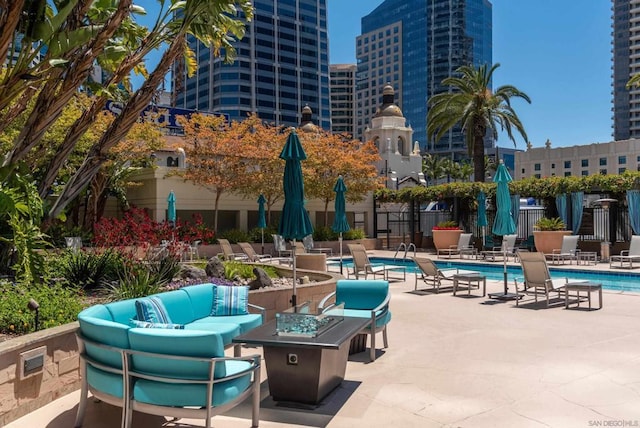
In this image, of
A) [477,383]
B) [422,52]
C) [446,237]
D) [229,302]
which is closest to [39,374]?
[229,302]

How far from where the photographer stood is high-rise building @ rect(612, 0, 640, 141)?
5487 inches

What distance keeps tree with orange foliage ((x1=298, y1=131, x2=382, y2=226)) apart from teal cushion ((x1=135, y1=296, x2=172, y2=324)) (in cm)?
2020

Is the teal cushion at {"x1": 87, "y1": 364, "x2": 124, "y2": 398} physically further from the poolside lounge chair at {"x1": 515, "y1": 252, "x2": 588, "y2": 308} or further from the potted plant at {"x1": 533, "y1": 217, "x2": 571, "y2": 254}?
the potted plant at {"x1": 533, "y1": 217, "x2": 571, "y2": 254}

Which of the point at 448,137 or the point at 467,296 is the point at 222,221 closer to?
the point at 467,296

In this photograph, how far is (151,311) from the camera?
5.41m

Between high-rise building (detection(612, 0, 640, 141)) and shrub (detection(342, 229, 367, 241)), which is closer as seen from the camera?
shrub (detection(342, 229, 367, 241))

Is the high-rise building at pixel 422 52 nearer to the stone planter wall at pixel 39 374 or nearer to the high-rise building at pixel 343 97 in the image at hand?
the high-rise building at pixel 343 97

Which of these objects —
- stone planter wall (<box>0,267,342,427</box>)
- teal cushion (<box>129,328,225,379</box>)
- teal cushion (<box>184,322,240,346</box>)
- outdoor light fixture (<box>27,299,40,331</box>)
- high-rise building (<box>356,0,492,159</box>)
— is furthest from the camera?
high-rise building (<box>356,0,492,159</box>)

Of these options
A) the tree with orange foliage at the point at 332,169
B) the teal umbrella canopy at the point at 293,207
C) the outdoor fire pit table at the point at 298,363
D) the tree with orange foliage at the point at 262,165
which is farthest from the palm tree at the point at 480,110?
the outdoor fire pit table at the point at 298,363

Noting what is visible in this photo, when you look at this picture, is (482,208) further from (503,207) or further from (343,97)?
(343,97)

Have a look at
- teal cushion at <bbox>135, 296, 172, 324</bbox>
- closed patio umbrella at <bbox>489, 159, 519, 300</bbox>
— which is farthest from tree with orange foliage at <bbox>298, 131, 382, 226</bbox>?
teal cushion at <bbox>135, 296, 172, 324</bbox>

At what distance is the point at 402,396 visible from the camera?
5.12m

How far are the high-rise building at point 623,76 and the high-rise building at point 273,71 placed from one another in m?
75.5

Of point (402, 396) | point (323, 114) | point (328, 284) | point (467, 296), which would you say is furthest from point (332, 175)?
point (323, 114)
